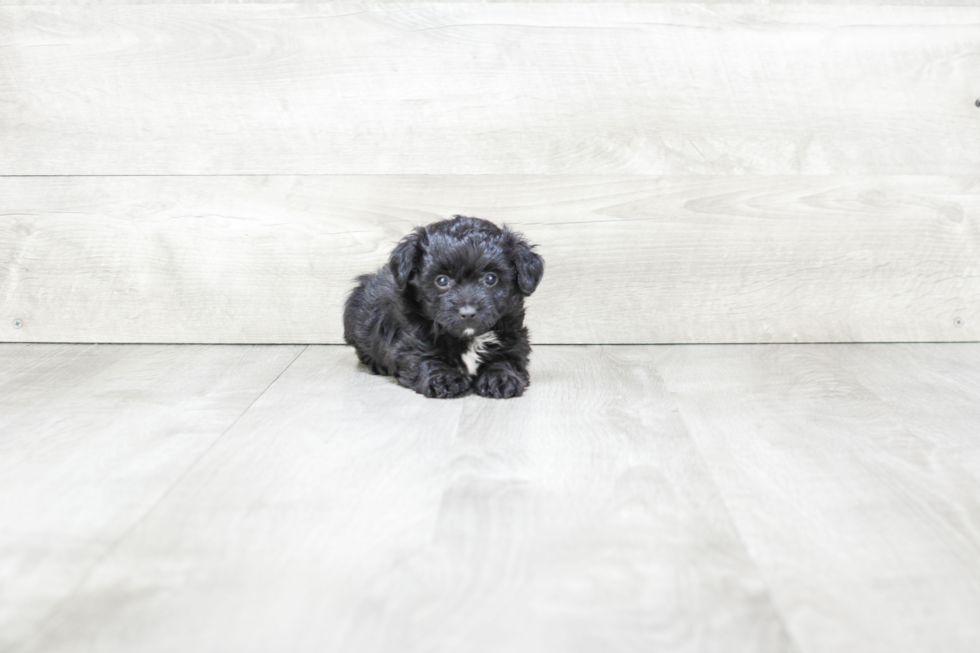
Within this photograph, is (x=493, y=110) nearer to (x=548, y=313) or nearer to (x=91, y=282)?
(x=548, y=313)

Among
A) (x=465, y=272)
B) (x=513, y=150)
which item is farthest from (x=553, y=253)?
(x=465, y=272)

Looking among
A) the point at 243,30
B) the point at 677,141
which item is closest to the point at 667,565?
the point at 677,141

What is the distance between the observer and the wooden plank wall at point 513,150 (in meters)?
3.10

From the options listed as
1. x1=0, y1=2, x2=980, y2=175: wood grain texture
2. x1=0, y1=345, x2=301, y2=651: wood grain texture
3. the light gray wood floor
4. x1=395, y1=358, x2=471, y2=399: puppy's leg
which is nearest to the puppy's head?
x1=395, y1=358, x2=471, y2=399: puppy's leg

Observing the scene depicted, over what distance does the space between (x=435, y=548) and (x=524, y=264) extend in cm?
119

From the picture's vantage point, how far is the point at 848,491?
67.9 inches

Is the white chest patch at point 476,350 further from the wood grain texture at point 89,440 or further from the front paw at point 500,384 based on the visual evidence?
the wood grain texture at point 89,440

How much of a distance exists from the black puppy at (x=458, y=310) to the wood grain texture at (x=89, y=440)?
463 mm

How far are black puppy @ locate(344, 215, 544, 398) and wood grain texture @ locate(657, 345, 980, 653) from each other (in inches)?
20.7

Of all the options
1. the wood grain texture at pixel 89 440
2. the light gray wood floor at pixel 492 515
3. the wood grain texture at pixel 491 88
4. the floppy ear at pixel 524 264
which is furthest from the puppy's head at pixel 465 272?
the wood grain texture at pixel 491 88

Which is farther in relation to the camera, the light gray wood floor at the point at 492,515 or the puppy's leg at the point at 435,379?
the puppy's leg at the point at 435,379

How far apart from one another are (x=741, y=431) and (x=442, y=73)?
173cm

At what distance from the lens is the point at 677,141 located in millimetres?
3129

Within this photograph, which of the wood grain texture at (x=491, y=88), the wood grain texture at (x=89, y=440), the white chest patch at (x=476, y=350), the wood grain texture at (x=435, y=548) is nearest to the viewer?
the wood grain texture at (x=435, y=548)
